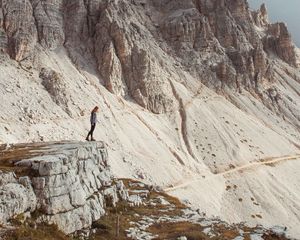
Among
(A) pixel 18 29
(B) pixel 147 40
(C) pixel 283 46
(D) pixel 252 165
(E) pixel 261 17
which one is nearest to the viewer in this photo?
(A) pixel 18 29

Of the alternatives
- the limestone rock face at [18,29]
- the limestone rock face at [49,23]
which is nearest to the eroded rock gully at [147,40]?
the limestone rock face at [18,29]

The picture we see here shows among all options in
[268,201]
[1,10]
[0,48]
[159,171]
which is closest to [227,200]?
[268,201]

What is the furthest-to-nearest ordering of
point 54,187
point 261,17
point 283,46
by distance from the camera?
point 261,17
point 283,46
point 54,187

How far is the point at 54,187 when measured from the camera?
2019cm

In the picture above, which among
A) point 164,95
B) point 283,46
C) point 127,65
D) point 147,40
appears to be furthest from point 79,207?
point 283,46

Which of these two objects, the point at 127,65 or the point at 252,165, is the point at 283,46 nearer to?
the point at 252,165

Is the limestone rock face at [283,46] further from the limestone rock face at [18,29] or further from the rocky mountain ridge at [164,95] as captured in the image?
the limestone rock face at [18,29]

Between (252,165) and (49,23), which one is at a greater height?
(49,23)

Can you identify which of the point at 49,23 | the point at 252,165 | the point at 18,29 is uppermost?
the point at 49,23

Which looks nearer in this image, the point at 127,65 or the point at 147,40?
the point at 127,65

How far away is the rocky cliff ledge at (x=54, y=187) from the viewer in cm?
1842

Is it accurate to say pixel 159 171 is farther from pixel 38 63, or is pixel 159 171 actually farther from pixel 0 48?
pixel 0 48

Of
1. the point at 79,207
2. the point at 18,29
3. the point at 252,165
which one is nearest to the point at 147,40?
→ the point at 18,29

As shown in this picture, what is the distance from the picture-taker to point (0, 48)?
6066 cm
